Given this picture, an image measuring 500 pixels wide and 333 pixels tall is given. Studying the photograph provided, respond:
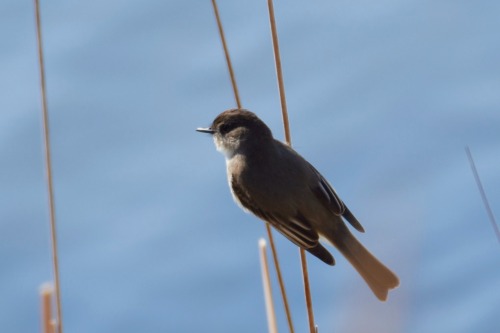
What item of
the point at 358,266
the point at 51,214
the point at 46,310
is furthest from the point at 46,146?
the point at 358,266

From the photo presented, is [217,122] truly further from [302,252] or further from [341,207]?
[302,252]

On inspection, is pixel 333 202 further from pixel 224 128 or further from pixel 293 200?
pixel 224 128

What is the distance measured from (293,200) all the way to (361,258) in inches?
11.8

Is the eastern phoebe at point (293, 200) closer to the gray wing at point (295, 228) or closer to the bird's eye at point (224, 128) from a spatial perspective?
the gray wing at point (295, 228)

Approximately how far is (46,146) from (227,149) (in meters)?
1.07

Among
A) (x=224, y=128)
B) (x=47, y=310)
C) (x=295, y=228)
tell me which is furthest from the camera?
(x=224, y=128)

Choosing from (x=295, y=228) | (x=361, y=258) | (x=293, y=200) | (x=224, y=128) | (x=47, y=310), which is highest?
Answer: (x=224, y=128)

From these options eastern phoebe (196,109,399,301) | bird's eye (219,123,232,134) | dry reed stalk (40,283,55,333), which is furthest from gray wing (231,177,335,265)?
dry reed stalk (40,283,55,333)

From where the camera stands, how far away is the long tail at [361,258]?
257cm

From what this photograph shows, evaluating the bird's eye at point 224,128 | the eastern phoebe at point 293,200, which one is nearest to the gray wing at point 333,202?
the eastern phoebe at point 293,200

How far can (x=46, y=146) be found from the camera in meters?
2.10

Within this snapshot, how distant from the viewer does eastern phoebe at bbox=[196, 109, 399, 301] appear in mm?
2732

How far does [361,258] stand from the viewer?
2.76 metres

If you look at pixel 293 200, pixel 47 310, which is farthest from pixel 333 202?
pixel 47 310
